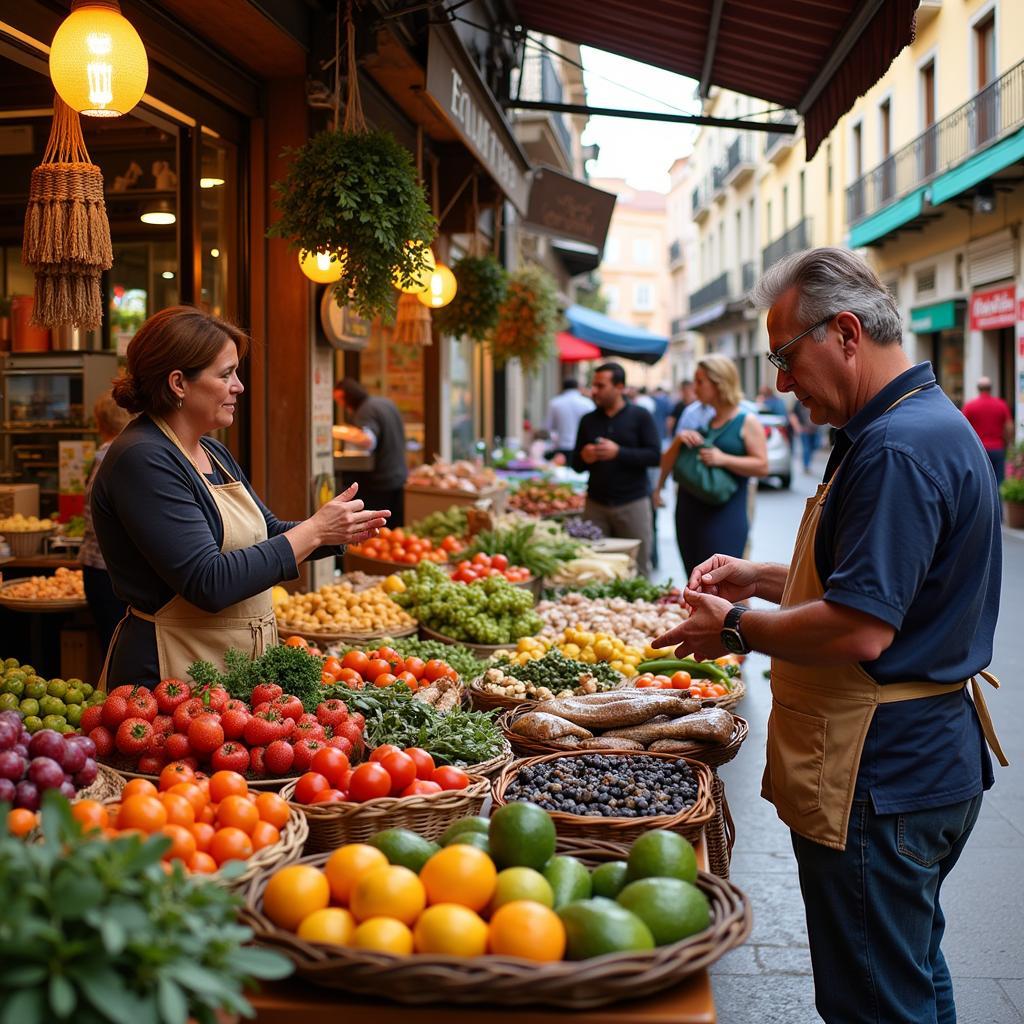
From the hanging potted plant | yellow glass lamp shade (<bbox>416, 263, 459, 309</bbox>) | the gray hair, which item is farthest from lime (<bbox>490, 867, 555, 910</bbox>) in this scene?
the hanging potted plant

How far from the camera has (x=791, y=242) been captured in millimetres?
34344

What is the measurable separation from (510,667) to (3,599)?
9.49 ft

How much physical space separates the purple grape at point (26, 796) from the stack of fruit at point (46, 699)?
2.20 ft

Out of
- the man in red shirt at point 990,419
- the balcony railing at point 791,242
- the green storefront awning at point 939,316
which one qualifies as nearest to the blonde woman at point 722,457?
the man in red shirt at point 990,419

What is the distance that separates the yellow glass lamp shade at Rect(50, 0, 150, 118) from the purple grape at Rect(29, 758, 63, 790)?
2.30 meters

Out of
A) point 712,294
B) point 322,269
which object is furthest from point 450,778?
point 712,294

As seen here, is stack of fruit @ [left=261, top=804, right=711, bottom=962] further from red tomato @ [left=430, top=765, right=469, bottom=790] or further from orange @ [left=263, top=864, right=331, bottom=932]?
red tomato @ [left=430, top=765, right=469, bottom=790]

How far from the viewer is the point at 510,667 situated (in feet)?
14.9

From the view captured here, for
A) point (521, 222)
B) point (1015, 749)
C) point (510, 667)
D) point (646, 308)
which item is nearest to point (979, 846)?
point (1015, 749)

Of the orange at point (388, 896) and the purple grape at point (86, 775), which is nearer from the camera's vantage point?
the orange at point (388, 896)

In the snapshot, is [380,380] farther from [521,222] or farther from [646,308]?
[646,308]

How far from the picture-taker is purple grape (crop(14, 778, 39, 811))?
7.67 feet

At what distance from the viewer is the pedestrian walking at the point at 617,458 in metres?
8.60

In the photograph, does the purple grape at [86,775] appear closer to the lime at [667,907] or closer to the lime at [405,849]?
the lime at [405,849]
